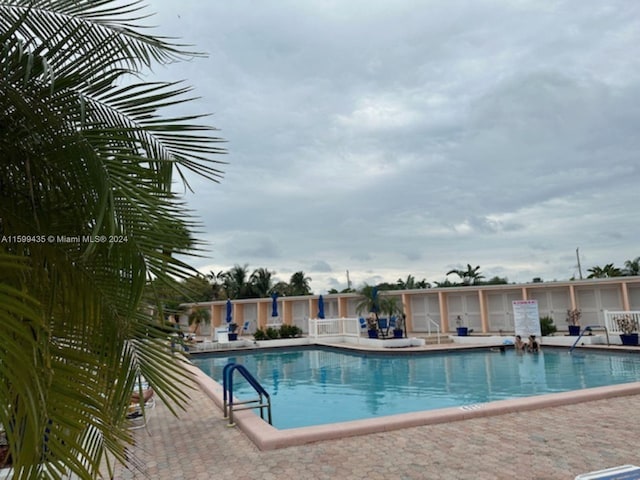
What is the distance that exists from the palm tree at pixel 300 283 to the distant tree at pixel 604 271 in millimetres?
23475

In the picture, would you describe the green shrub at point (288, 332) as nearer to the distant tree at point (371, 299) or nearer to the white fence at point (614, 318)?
the distant tree at point (371, 299)

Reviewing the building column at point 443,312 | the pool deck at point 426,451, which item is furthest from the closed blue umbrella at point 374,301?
the pool deck at point 426,451

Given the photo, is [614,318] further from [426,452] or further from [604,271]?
[604,271]

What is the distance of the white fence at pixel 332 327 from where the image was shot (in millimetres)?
20438

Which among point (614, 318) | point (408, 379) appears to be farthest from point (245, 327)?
point (614, 318)

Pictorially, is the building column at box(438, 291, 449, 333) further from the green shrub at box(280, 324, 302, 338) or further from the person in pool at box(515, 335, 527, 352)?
the green shrub at box(280, 324, 302, 338)

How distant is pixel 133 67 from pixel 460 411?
5.65m

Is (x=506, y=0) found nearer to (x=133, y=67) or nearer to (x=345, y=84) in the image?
(x=345, y=84)

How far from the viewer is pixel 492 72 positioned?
1031cm

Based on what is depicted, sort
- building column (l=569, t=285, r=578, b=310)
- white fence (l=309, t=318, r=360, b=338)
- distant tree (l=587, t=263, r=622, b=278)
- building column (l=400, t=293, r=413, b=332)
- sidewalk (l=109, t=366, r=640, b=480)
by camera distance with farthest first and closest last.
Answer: distant tree (l=587, t=263, r=622, b=278), building column (l=400, t=293, r=413, b=332), white fence (l=309, t=318, r=360, b=338), building column (l=569, t=285, r=578, b=310), sidewalk (l=109, t=366, r=640, b=480)

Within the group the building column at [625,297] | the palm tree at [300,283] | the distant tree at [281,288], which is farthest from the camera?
the palm tree at [300,283]

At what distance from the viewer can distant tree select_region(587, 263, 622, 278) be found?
3403 centimetres

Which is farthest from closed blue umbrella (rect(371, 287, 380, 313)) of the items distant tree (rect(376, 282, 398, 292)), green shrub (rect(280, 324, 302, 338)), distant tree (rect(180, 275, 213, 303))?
distant tree (rect(180, 275, 213, 303))

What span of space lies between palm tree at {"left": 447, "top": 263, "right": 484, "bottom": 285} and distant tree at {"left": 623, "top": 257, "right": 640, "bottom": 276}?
11.9 metres
